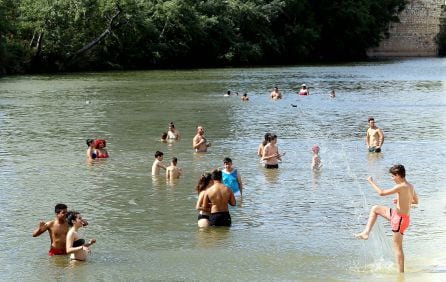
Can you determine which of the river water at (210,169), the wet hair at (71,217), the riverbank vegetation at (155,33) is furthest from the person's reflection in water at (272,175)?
the riverbank vegetation at (155,33)

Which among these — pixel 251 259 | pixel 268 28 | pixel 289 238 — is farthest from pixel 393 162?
pixel 268 28

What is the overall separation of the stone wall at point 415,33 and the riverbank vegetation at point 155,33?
689 inches

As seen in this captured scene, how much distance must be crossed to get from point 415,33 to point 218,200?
321 ft

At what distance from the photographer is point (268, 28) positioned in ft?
274

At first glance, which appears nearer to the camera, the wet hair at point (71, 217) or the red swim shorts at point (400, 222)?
the red swim shorts at point (400, 222)

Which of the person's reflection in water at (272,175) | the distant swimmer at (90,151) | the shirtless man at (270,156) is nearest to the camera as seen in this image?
the person's reflection in water at (272,175)

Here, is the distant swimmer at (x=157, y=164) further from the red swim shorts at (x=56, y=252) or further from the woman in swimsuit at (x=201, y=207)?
the red swim shorts at (x=56, y=252)

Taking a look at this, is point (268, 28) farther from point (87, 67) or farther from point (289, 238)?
point (289, 238)

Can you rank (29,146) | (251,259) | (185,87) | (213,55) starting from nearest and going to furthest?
(251,259)
(29,146)
(185,87)
(213,55)

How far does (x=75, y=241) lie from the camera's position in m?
13.4

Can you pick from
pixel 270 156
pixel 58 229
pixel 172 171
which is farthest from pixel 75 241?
pixel 270 156

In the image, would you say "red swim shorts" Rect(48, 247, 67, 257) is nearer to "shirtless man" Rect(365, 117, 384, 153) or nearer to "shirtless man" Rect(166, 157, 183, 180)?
"shirtless man" Rect(166, 157, 183, 180)

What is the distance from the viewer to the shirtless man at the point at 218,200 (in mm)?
15148

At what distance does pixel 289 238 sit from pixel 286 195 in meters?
3.69
